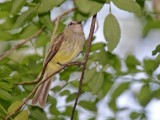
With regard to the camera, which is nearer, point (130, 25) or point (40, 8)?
point (40, 8)

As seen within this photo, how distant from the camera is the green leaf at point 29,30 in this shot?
2.09 meters

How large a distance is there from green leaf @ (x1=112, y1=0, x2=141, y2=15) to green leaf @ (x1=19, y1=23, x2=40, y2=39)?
1.87ft

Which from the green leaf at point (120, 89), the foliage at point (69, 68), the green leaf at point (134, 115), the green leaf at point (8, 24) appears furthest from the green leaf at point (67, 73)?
the green leaf at point (134, 115)

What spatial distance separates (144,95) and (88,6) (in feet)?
3.20

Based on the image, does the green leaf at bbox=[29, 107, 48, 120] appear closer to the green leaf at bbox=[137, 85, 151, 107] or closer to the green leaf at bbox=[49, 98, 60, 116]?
the green leaf at bbox=[49, 98, 60, 116]

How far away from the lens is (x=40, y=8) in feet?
5.38

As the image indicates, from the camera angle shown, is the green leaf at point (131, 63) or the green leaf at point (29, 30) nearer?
the green leaf at point (29, 30)

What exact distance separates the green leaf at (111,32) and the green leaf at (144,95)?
792 mm

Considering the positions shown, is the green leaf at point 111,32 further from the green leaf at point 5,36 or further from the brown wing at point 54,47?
the green leaf at point 5,36

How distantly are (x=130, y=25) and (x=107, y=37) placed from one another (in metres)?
3.26

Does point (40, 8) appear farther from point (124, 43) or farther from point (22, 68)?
point (124, 43)

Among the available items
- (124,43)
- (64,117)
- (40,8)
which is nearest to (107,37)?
(40,8)

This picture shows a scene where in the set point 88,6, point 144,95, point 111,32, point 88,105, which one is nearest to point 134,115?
point 144,95

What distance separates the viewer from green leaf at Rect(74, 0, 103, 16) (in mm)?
1570
